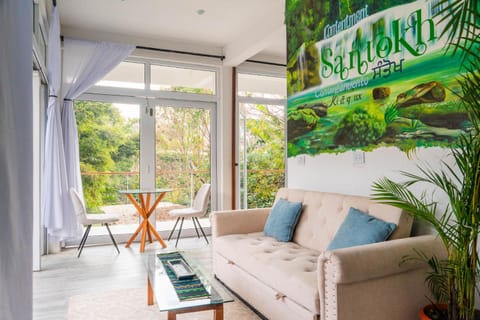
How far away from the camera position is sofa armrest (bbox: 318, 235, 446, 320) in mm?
1812

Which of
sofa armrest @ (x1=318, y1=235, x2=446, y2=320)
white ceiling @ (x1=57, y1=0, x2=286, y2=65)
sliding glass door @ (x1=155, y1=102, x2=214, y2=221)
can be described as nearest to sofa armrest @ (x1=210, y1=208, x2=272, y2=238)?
sofa armrest @ (x1=318, y1=235, x2=446, y2=320)

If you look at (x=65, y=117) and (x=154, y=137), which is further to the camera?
(x=154, y=137)

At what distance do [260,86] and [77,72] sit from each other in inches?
112

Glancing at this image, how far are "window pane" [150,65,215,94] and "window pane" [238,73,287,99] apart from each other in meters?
0.52

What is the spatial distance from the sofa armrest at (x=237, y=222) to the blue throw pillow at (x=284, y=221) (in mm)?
223

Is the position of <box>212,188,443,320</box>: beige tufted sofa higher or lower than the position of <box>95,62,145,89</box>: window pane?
lower

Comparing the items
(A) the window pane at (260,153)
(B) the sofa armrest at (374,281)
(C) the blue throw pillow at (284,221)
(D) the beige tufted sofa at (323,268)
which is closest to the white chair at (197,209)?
(A) the window pane at (260,153)

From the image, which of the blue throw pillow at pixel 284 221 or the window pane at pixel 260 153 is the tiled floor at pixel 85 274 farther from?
the window pane at pixel 260 153

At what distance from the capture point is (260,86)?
6051mm

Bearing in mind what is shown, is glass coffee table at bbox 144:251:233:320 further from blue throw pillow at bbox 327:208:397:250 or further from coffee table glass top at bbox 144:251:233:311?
blue throw pillow at bbox 327:208:397:250

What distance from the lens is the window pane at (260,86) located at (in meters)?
5.93

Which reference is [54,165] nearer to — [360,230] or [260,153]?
[260,153]

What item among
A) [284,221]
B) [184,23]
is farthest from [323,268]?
[184,23]

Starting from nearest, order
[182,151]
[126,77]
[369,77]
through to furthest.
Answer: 1. [369,77]
2. [126,77]
3. [182,151]
